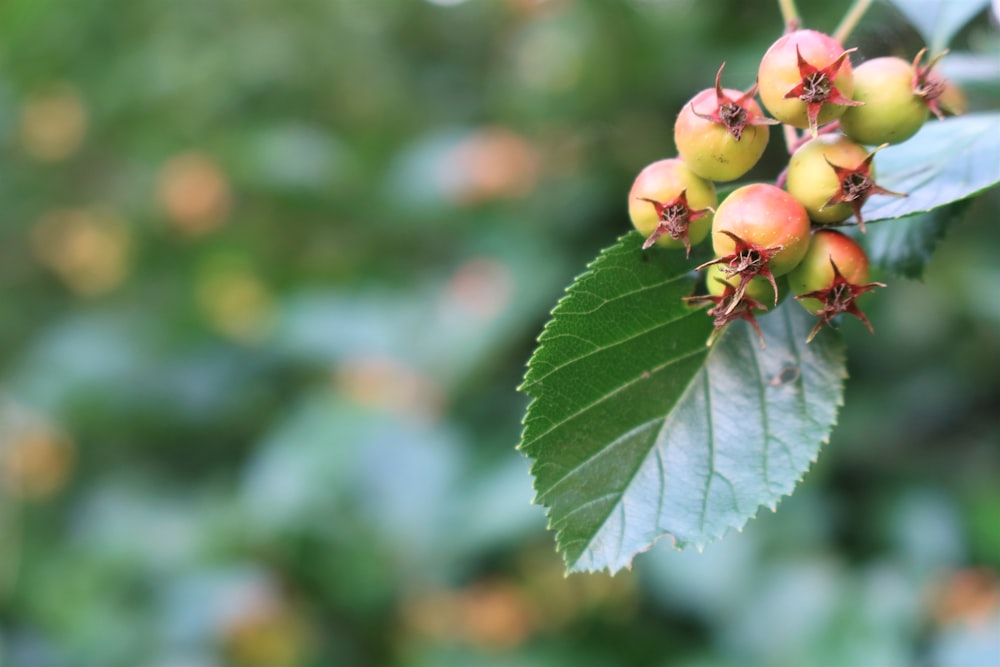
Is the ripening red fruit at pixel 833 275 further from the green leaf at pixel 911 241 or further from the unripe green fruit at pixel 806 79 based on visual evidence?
the green leaf at pixel 911 241

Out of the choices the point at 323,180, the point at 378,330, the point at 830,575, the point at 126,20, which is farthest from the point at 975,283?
the point at 126,20

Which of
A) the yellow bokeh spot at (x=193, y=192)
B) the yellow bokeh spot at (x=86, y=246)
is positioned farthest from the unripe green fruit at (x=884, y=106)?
the yellow bokeh spot at (x=86, y=246)

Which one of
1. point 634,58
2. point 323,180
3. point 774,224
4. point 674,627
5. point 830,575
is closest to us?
point 774,224

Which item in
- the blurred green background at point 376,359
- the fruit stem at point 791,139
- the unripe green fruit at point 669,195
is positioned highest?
the blurred green background at point 376,359

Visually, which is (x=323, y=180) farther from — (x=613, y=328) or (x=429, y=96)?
(x=613, y=328)

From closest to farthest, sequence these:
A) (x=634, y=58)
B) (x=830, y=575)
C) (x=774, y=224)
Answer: (x=774, y=224) → (x=830, y=575) → (x=634, y=58)

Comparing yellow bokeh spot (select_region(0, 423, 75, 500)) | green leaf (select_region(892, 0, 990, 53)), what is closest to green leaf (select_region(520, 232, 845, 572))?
green leaf (select_region(892, 0, 990, 53))

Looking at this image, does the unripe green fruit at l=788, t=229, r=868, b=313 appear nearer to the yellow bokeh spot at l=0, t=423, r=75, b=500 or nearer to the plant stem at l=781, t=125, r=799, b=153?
the plant stem at l=781, t=125, r=799, b=153
